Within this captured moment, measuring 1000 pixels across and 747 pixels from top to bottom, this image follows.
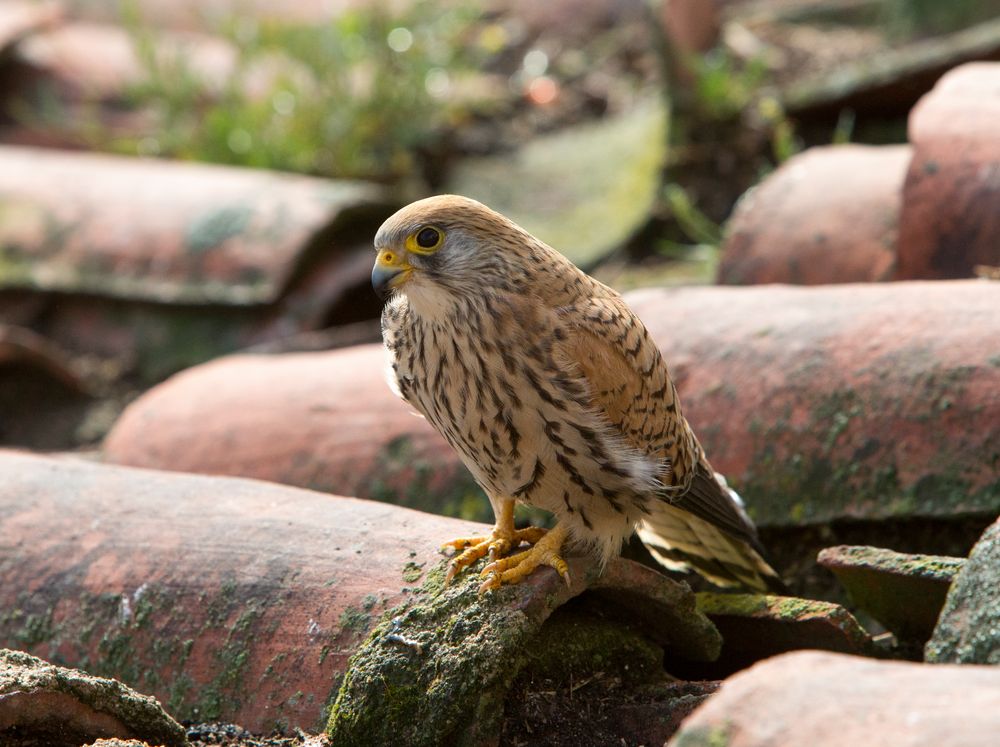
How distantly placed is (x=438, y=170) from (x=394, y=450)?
4544 millimetres

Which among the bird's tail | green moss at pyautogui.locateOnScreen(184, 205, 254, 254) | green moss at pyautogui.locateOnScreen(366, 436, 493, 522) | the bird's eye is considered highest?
the bird's eye

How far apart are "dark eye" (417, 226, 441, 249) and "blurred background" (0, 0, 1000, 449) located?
4.50 ft

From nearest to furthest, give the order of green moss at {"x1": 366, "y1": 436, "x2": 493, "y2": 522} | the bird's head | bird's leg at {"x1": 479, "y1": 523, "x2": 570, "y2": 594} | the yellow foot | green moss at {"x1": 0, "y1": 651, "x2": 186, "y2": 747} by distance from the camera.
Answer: green moss at {"x1": 0, "y1": 651, "x2": 186, "y2": 747}, bird's leg at {"x1": 479, "y1": 523, "x2": 570, "y2": 594}, the yellow foot, the bird's head, green moss at {"x1": 366, "y1": 436, "x2": 493, "y2": 522}

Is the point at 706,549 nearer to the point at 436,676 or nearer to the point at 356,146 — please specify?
the point at 436,676

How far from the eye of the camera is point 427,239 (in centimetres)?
266

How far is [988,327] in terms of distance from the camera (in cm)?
265

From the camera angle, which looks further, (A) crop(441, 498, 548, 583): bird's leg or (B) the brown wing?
(B) the brown wing

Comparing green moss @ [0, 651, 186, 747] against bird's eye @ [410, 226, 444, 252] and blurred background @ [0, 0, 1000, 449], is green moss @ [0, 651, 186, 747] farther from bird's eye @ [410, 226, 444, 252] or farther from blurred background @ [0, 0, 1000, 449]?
blurred background @ [0, 0, 1000, 449]

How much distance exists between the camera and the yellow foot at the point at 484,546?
2287mm

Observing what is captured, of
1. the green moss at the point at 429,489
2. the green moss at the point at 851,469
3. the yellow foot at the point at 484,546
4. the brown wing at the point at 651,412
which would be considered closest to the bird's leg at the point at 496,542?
the yellow foot at the point at 484,546

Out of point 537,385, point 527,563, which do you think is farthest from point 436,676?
point 537,385

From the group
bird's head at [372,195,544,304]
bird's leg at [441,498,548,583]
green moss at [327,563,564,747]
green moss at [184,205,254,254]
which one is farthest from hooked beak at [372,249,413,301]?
green moss at [184,205,254,254]

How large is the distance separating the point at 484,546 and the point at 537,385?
361mm

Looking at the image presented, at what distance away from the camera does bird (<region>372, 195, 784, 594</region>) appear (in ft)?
8.27
